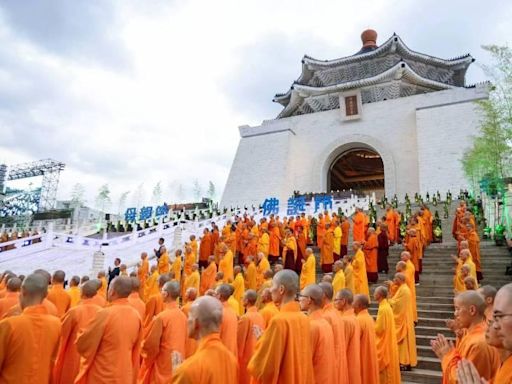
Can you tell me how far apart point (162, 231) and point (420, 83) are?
18.5 meters

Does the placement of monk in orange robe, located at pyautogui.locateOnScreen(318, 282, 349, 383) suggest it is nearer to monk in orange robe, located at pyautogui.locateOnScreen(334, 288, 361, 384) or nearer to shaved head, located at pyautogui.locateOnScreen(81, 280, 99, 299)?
monk in orange robe, located at pyautogui.locateOnScreen(334, 288, 361, 384)

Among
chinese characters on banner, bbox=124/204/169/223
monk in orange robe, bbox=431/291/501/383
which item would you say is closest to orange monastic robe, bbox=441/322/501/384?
monk in orange robe, bbox=431/291/501/383

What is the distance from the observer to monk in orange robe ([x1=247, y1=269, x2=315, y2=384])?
2.60 metres

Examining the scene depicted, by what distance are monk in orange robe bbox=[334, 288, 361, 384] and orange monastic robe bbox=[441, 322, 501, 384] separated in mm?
1435

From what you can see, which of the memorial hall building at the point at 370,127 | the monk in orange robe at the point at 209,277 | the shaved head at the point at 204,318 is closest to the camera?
the shaved head at the point at 204,318

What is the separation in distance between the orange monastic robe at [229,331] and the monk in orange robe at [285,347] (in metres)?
1.14

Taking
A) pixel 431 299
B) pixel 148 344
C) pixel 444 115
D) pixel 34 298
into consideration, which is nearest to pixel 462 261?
pixel 431 299

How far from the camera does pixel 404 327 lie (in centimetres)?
518

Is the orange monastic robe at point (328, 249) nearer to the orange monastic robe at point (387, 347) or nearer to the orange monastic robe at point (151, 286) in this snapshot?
the orange monastic robe at point (151, 286)

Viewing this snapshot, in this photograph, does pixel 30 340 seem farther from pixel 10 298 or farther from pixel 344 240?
pixel 344 240

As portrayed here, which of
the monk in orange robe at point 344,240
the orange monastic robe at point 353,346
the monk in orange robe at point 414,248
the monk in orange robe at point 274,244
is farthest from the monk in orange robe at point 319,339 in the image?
the monk in orange robe at point 274,244

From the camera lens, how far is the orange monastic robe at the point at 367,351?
4.13m

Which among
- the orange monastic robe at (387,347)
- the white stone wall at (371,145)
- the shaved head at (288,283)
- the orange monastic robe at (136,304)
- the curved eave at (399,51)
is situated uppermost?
the curved eave at (399,51)

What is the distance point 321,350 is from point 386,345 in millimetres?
1971
